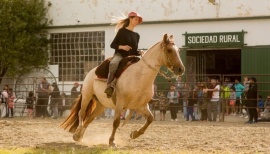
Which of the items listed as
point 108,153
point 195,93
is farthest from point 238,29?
point 108,153

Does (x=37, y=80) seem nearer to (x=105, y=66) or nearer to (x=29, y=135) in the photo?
(x=29, y=135)

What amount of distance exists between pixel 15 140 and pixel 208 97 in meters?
10.6

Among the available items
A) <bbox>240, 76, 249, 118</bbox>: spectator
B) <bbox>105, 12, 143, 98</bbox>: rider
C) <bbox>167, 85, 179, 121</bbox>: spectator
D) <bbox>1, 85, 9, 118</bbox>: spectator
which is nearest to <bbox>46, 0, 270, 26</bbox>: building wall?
<bbox>240, 76, 249, 118</bbox>: spectator

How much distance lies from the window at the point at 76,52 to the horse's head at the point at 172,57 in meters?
16.8

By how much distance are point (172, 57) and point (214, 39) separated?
1483 cm

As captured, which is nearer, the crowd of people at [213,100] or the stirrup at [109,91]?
the stirrup at [109,91]

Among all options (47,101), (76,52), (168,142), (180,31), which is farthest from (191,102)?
(168,142)

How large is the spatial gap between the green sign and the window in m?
4.18

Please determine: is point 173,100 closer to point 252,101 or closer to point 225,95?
point 225,95

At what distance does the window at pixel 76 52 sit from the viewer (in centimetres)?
2770

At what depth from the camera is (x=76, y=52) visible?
28312mm

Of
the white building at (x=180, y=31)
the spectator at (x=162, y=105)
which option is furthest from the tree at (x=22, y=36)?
the spectator at (x=162, y=105)

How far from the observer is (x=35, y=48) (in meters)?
27.9

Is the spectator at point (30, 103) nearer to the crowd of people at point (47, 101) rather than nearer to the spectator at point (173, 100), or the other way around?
the crowd of people at point (47, 101)
